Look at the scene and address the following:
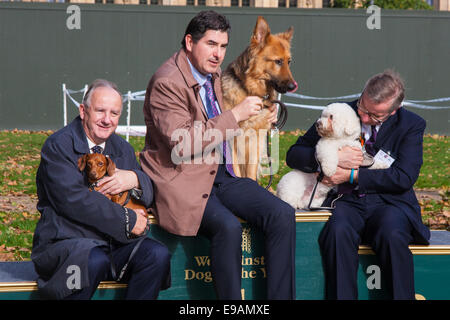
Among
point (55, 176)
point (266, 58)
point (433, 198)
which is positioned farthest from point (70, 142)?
point (433, 198)

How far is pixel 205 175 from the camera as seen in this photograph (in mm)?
3281

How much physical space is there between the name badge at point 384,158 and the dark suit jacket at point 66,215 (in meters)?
1.68

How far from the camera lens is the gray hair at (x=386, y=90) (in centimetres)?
337

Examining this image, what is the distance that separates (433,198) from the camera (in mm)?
7039

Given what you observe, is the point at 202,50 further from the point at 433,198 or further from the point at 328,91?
the point at 328,91

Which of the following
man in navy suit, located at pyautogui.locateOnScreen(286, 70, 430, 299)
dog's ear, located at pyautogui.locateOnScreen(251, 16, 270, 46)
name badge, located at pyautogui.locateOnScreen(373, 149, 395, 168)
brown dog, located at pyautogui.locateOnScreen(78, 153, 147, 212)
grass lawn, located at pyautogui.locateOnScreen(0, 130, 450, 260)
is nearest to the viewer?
brown dog, located at pyautogui.locateOnScreen(78, 153, 147, 212)

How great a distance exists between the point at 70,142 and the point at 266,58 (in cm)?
204

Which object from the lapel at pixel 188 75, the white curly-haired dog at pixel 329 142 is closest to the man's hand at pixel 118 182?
the lapel at pixel 188 75

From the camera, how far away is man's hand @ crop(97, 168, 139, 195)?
3051mm

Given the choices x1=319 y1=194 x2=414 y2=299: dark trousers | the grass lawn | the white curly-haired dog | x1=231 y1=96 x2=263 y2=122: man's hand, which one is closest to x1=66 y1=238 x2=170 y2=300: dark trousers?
x1=231 y1=96 x2=263 y2=122: man's hand

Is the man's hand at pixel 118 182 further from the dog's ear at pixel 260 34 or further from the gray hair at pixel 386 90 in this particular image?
the dog's ear at pixel 260 34

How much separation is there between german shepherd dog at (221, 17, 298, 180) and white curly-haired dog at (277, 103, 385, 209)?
78cm

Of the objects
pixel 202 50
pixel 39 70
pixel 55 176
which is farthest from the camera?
pixel 39 70

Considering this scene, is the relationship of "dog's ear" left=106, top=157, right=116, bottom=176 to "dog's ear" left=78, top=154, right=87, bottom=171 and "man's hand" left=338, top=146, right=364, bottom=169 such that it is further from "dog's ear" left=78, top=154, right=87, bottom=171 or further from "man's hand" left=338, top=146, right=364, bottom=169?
"man's hand" left=338, top=146, right=364, bottom=169
